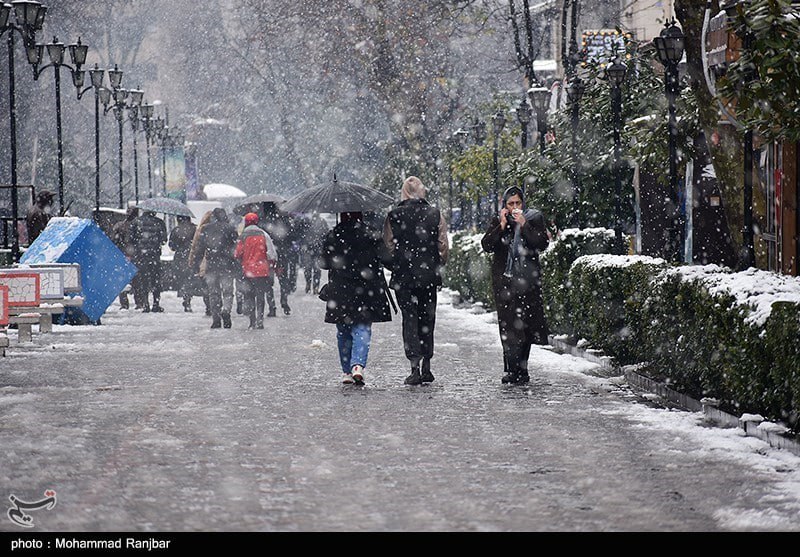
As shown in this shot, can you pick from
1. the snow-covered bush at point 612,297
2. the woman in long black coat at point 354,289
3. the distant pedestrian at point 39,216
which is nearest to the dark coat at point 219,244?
the distant pedestrian at point 39,216

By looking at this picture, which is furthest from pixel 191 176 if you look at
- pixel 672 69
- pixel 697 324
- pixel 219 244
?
pixel 697 324

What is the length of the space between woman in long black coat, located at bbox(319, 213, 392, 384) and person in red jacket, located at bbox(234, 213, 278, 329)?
861 cm

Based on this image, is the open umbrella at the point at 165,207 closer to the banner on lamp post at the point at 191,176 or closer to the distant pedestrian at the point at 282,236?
the distant pedestrian at the point at 282,236

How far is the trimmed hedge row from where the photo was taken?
9852mm

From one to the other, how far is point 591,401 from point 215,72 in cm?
7406

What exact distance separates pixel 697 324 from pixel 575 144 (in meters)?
13.0

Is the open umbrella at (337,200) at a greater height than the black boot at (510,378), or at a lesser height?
greater

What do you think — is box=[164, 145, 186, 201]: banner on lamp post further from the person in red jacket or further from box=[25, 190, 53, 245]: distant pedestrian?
the person in red jacket

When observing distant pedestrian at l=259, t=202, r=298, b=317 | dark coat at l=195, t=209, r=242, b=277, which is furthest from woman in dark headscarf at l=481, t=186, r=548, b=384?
distant pedestrian at l=259, t=202, r=298, b=317

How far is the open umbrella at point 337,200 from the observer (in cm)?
1620

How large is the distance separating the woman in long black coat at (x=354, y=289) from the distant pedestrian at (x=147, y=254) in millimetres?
14959

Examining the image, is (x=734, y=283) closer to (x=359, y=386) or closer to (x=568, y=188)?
(x=359, y=386)

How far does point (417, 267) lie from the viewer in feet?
46.0

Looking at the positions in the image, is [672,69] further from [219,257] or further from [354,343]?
[219,257]
